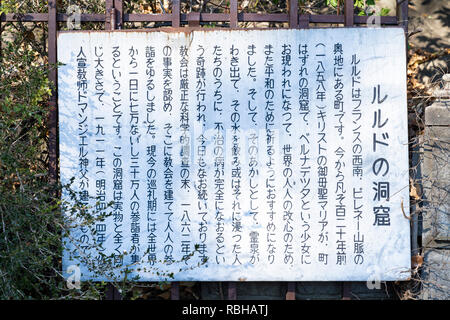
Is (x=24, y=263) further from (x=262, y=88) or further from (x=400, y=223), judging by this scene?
(x=400, y=223)

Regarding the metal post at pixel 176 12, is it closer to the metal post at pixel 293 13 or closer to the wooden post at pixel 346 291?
the metal post at pixel 293 13

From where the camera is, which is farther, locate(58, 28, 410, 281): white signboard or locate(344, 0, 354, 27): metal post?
locate(344, 0, 354, 27): metal post

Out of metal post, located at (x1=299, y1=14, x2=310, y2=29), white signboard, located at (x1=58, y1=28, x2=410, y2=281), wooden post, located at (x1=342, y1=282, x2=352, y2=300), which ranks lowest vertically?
wooden post, located at (x1=342, y1=282, x2=352, y2=300)

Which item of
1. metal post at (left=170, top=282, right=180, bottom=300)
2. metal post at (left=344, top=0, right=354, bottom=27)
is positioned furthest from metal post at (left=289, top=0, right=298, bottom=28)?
metal post at (left=170, top=282, right=180, bottom=300)

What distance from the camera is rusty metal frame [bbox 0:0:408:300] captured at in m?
3.98

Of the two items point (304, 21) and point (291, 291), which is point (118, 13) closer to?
point (304, 21)

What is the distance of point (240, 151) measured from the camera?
392cm

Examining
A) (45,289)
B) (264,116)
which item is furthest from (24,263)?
(264,116)

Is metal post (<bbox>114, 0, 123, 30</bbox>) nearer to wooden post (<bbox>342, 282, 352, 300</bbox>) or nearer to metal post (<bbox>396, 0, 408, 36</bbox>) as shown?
metal post (<bbox>396, 0, 408, 36</bbox>)

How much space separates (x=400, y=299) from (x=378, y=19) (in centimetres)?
244

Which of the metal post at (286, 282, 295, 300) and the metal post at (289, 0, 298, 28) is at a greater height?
the metal post at (289, 0, 298, 28)

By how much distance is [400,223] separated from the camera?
388 cm

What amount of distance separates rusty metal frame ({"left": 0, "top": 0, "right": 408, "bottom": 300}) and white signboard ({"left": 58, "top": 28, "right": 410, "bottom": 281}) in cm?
12
